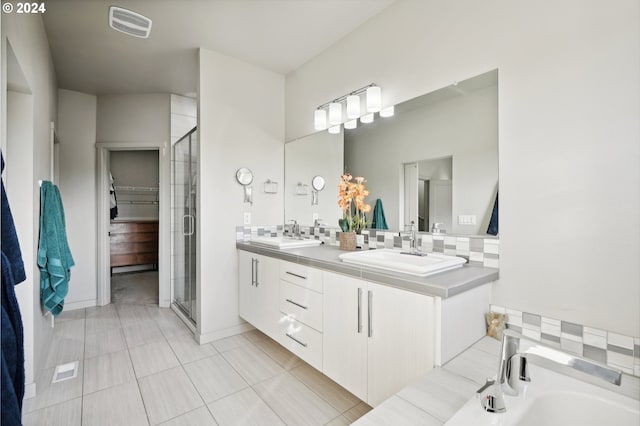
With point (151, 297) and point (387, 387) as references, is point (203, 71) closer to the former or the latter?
point (387, 387)

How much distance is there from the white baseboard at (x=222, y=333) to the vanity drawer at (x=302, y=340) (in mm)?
798

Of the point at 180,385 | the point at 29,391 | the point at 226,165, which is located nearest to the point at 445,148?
the point at 226,165

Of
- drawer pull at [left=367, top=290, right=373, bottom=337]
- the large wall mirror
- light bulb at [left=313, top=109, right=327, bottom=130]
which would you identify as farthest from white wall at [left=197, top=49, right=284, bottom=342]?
drawer pull at [left=367, top=290, right=373, bottom=337]

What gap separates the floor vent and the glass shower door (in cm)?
97

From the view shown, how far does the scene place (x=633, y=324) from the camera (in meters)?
1.18

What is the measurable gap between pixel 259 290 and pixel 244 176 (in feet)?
3.63

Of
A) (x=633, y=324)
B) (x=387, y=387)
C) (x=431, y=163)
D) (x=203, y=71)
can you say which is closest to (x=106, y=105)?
(x=203, y=71)

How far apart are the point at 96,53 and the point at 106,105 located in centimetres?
120

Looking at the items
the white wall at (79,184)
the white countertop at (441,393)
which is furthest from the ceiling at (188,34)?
the white countertop at (441,393)

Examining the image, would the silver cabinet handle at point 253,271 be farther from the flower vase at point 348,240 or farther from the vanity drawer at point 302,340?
the flower vase at point 348,240

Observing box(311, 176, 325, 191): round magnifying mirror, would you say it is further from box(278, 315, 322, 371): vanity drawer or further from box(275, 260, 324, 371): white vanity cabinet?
box(278, 315, 322, 371): vanity drawer

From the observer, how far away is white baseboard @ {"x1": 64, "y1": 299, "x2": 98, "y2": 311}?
362cm

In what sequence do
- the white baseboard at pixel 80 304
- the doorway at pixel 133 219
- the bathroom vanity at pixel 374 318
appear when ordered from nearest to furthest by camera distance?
the bathroom vanity at pixel 374 318 → the white baseboard at pixel 80 304 → the doorway at pixel 133 219

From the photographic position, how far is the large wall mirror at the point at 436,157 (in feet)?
5.50
